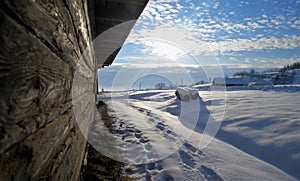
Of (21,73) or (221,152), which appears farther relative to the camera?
(221,152)

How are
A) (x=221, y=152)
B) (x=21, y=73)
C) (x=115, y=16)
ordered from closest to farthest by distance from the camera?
(x=21, y=73)
(x=115, y=16)
(x=221, y=152)

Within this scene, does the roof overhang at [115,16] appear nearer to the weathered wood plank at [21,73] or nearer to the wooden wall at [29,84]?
the wooden wall at [29,84]

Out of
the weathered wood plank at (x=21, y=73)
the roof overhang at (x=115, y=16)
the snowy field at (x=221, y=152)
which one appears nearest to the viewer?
the weathered wood plank at (x=21, y=73)

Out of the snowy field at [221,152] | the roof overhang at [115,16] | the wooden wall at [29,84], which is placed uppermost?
the roof overhang at [115,16]

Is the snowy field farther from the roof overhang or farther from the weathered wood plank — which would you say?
the roof overhang

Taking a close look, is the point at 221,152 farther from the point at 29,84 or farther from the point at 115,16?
the point at 29,84

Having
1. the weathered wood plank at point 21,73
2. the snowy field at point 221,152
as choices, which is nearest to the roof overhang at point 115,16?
the weathered wood plank at point 21,73

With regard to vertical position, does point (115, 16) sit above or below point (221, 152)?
above

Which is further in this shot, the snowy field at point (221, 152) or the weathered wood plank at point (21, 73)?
the snowy field at point (221, 152)

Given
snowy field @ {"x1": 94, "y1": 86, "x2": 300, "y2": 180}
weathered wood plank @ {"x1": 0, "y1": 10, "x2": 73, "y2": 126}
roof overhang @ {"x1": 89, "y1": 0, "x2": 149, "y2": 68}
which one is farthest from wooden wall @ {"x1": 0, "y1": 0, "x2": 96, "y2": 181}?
snowy field @ {"x1": 94, "y1": 86, "x2": 300, "y2": 180}

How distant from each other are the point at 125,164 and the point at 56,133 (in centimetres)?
278

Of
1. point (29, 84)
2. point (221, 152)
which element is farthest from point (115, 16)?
point (221, 152)

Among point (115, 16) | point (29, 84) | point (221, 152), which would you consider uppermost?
point (115, 16)

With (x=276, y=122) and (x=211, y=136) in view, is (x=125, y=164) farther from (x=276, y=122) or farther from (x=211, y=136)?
(x=276, y=122)
